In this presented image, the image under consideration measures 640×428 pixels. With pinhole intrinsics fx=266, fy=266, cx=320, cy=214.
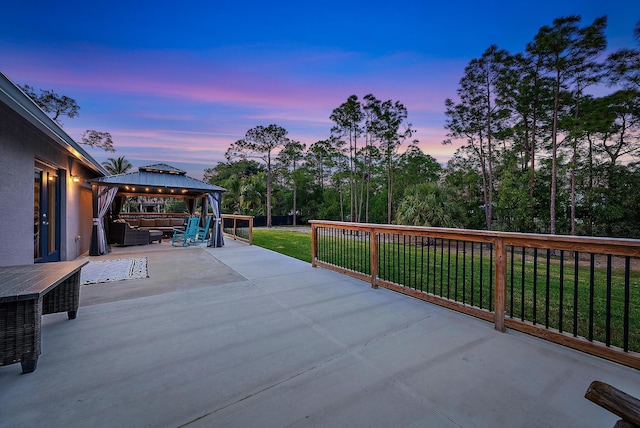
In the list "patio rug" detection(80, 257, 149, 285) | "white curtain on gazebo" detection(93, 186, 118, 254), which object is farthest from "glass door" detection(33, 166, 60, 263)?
"white curtain on gazebo" detection(93, 186, 118, 254)

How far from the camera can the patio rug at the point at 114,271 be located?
4.28m

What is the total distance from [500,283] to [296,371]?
1.95 metres

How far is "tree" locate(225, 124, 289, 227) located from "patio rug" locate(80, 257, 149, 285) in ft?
46.8

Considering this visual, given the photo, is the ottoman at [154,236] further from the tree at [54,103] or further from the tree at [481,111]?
the tree at [481,111]

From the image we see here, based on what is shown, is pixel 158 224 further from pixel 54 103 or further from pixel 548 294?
pixel 548 294

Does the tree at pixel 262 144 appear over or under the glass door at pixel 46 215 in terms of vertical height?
over

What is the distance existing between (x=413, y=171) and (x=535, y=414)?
56.5 ft

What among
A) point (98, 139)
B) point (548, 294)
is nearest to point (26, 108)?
point (548, 294)

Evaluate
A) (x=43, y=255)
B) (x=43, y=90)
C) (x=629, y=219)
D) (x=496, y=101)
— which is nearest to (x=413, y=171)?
(x=496, y=101)

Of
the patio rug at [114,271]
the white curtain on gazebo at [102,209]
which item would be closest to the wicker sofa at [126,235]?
the white curtain on gazebo at [102,209]

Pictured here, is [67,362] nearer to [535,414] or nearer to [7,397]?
[7,397]

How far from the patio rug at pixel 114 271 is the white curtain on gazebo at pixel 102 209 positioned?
126 cm

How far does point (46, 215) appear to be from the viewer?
4.95m

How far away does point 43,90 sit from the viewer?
47.5ft
